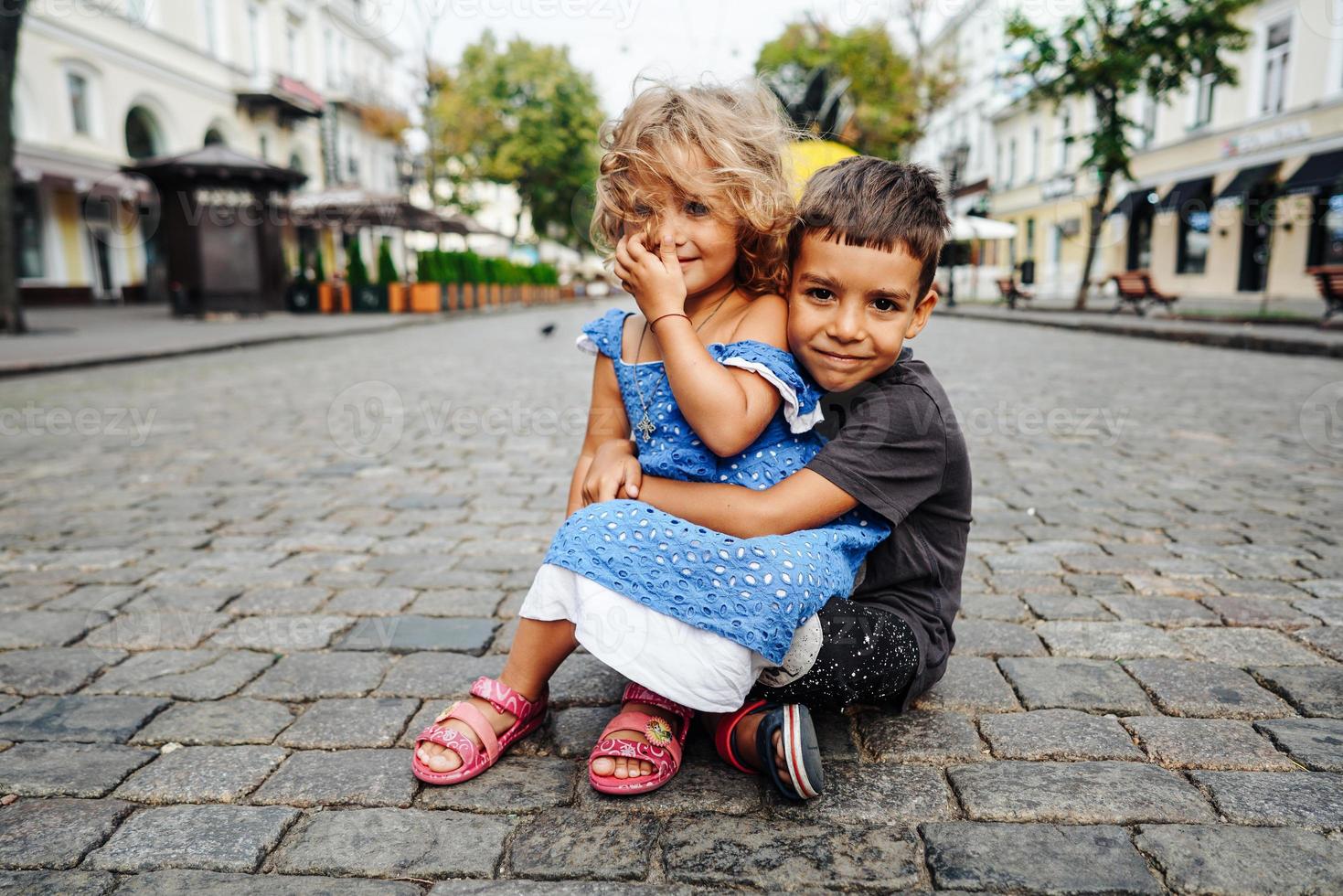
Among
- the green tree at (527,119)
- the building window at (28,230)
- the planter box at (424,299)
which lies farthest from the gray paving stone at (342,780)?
the green tree at (527,119)

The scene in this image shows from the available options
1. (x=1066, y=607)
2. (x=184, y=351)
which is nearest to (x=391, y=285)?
(x=184, y=351)

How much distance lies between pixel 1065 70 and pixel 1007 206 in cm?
2115

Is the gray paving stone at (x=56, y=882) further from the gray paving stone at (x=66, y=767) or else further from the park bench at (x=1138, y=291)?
the park bench at (x=1138, y=291)

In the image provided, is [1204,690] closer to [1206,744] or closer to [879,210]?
[1206,744]

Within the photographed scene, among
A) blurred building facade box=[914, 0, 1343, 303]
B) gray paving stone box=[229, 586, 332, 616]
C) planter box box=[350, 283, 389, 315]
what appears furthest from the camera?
planter box box=[350, 283, 389, 315]

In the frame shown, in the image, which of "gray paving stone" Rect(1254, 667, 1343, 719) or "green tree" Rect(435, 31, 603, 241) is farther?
"green tree" Rect(435, 31, 603, 241)

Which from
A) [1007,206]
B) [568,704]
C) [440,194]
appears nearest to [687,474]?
[568,704]

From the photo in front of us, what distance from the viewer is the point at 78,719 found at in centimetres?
212

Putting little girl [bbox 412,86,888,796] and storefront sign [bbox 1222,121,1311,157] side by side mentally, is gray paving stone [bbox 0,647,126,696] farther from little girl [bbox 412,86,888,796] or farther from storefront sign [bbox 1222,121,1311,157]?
storefront sign [bbox 1222,121,1311,157]

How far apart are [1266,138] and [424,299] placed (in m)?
21.1

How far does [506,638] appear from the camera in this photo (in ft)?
8.66

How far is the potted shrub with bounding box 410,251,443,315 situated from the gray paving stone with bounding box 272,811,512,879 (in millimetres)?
23122

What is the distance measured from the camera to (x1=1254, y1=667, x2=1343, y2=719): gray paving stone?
211cm

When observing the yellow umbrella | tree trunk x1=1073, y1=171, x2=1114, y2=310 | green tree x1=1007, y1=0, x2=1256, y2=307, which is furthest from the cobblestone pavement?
tree trunk x1=1073, y1=171, x2=1114, y2=310
